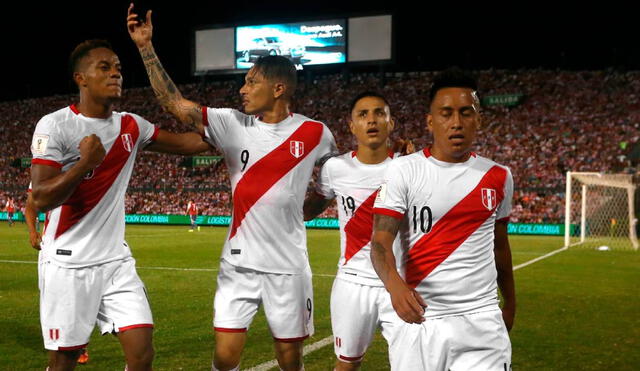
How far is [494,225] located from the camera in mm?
3375

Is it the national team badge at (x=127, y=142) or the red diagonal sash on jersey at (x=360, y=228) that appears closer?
the national team badge at (x=127, y=142)

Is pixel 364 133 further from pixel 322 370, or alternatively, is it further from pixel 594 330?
pixel 594 330

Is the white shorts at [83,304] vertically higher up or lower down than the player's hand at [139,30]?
lower down

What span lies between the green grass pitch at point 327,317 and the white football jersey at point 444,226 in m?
3.10

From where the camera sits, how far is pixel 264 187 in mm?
4262

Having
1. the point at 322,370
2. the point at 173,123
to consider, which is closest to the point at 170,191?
the point at 173,123

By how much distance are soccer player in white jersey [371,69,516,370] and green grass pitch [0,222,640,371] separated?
3.07 metres

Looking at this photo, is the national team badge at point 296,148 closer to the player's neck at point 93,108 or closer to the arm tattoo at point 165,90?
the arm tattoo at point 165,90

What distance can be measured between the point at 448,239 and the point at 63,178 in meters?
2.04

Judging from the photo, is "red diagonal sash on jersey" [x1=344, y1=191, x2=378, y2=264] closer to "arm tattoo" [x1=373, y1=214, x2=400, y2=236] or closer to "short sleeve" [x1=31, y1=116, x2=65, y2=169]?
"arm tattoo" [x1=373, y1=214, x2=400, y2=236]

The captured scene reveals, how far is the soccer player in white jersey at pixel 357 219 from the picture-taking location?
450 centimetres

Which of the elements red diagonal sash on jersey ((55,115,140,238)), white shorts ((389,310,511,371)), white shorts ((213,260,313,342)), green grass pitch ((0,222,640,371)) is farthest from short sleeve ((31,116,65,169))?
green grass pitch ((0,222,640,371))

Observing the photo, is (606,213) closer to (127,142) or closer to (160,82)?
(160,82)

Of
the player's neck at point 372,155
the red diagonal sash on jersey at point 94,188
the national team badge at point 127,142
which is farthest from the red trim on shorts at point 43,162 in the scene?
the player's neck at point 372,155
